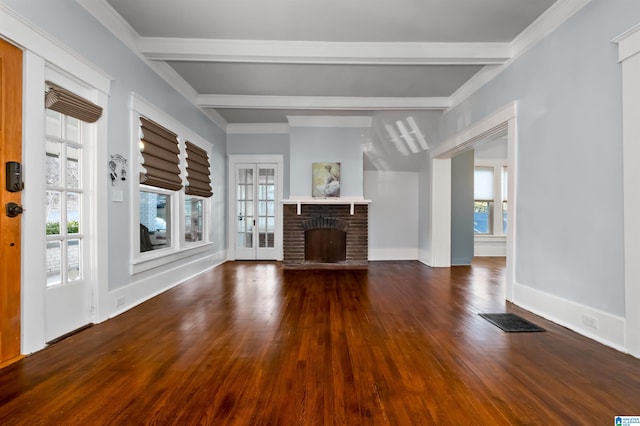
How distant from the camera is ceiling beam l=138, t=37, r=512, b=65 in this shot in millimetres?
3309

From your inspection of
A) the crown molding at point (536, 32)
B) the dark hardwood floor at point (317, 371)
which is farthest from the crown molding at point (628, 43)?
the dark hardwood floor at point (317, 371)

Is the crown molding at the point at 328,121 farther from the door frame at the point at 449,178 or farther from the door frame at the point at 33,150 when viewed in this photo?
the door frame at the point at 33,150

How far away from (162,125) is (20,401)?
3.11 meters

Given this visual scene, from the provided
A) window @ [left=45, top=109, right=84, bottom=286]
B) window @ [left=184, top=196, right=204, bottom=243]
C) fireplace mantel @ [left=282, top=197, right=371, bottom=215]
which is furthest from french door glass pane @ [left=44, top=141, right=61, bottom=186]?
fireplace mantel @ [left=282, top=197, right=371, bottom=215]

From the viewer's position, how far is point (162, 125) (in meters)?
3.85

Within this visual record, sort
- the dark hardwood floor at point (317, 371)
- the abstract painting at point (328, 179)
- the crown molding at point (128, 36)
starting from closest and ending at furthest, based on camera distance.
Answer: the dark hardwood floor at point (317, 371) < the crown molding at point (128, 36) < the abstract painting at point (328, 179)

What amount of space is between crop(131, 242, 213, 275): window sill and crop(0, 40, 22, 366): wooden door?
123 cm

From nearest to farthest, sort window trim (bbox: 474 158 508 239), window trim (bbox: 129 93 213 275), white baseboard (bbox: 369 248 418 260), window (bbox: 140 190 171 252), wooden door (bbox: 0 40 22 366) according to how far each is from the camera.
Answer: wooden door (bbox: 0 40 22 366) → window trim (bbox: 129 93 213 275) → window (bbox: 140 190 171 252) → white baseboard (bbox: 369 248 418 260) → window trim (bbox: 474 158 508 239)

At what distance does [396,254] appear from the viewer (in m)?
6.64

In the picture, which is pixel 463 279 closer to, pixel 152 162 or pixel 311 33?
pixel 311 33

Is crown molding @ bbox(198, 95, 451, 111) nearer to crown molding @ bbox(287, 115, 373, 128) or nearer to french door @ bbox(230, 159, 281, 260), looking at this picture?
crown molding @ bbox(287, 115, 373, 128)

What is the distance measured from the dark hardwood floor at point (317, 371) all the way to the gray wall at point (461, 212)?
2.87m

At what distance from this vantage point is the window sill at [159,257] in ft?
10.9

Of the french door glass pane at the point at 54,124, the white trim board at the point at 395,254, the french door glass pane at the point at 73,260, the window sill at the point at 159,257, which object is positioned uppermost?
the french door glass pane at the point at 54,124
